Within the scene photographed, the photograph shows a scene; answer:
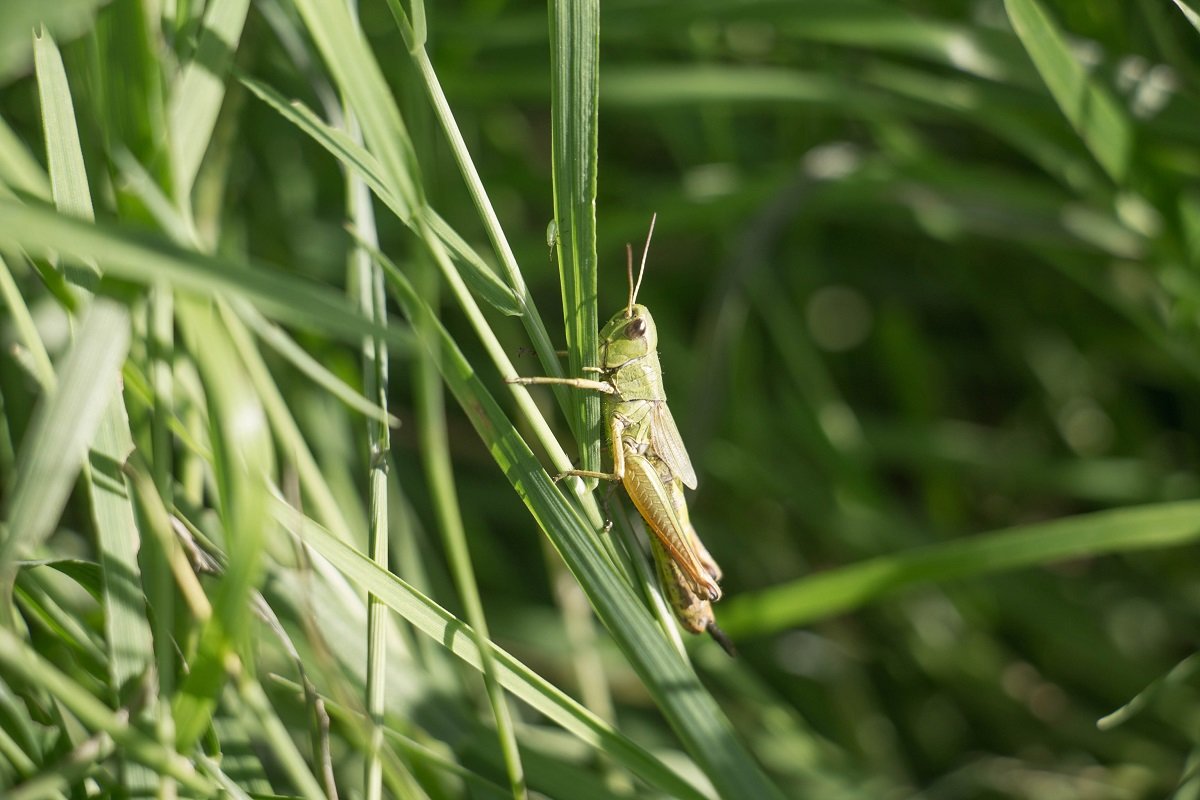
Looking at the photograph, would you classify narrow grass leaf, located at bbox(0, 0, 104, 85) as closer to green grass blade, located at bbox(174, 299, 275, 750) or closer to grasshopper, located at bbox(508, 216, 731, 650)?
green grass blade, located at bbox(174, 299, 275, 750)

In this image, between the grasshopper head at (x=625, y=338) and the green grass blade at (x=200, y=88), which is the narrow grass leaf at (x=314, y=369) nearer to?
the green grass blade at (x=200, y=88)

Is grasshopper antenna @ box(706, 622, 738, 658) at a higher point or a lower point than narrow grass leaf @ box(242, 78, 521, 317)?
lower

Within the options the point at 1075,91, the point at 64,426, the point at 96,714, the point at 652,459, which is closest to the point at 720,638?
the point at 652,459

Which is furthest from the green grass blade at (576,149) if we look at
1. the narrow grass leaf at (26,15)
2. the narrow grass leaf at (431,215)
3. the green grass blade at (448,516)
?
the narrow grass leaf at (26,15)

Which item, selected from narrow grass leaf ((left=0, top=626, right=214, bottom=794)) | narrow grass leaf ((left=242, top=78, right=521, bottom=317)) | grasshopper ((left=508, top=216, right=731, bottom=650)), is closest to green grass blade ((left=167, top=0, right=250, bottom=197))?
narrow grass leaf ((left=242, top=78, right=521, bottom=317))

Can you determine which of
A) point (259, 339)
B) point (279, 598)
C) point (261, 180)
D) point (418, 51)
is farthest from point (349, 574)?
point (261, 180)

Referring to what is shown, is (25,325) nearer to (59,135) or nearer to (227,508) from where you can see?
(59,135)

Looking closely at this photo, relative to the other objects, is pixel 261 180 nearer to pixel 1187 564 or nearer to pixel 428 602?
pixel 428 602
